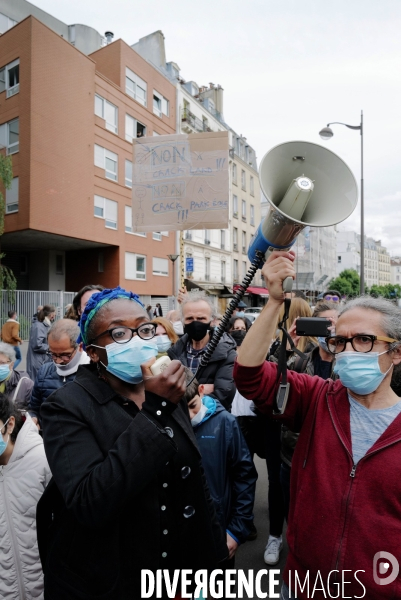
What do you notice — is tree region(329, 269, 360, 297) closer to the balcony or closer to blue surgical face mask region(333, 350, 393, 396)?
the balcony

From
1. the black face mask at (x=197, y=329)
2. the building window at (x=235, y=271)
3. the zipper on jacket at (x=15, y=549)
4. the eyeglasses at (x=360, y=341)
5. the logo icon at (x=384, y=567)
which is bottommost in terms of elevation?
the zipper on jacket at (x=15, y=549)

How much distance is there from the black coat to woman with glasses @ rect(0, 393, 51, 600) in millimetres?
461

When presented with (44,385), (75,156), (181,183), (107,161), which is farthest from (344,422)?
(107,161)

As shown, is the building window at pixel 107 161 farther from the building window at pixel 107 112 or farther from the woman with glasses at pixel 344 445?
the woman with glasses at pixel 344 445

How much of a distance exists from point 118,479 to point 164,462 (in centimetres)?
16

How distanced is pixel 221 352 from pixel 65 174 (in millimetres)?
18013

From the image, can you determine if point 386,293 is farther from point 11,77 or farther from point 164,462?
point 164,462

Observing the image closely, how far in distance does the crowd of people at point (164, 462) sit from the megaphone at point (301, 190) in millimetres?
112

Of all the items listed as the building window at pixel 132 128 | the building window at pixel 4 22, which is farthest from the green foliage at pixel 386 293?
the building window at pixel 4 22

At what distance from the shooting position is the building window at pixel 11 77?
18391mm

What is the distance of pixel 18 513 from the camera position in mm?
1959

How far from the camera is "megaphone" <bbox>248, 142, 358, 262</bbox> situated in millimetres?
1653

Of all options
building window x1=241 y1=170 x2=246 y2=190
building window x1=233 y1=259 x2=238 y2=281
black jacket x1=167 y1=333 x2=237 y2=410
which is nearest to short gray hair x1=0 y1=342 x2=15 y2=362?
black jacket x1=167 y1=333 x2=237 y2=410

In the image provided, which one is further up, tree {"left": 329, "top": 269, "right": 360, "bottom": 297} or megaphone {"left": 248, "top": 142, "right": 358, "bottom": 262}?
tree {"left": 329, "top": 269, "right": 360, "bottom": 297}
